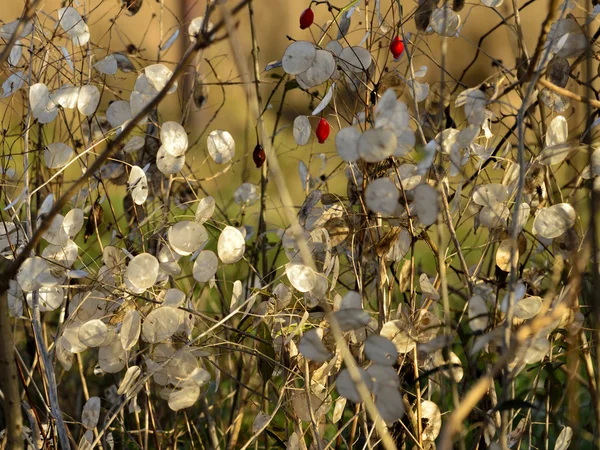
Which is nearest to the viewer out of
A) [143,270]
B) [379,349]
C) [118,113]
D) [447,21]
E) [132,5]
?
[379,349]

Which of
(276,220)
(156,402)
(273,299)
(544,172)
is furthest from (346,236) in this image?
(276,220)

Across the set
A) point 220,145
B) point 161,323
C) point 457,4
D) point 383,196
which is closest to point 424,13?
point 457,4

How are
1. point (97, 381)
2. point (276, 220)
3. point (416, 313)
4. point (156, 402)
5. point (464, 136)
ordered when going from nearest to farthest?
point (464, 136) → point (416, 313) → point (156, 402) → point (97, 381) → point (276, 220)

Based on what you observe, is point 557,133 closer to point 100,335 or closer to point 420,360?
point 420,360

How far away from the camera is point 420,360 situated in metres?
1.16

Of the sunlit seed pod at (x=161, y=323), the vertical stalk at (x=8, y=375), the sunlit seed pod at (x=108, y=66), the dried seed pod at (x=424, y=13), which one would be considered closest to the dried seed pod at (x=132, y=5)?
the sunlit seed pod at (x=108, y=66)

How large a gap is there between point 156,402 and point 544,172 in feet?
3.12

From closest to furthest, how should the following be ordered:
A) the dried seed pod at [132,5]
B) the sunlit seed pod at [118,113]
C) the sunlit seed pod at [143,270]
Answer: the sunlit seed pod at [143,270], the sunlit seed pod at [118,113], the dried seed pod at [132,5]

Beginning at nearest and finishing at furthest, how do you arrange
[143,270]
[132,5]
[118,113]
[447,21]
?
[143,270] → [447,21] → [118,113] → [132,5]

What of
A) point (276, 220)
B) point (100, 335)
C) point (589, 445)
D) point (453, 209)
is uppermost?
point (453, 209)

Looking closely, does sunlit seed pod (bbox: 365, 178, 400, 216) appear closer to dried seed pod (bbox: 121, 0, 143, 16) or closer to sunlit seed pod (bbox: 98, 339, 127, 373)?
sunlit seed pod (bbox: 98, 339, 127, 373)

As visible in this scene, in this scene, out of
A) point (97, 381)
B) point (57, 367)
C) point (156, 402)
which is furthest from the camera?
point (97, 381)

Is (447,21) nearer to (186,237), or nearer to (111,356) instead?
(186,237)

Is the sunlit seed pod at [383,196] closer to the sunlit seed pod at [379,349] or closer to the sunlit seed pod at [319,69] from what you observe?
the sunlit seed pod at [379,349]
